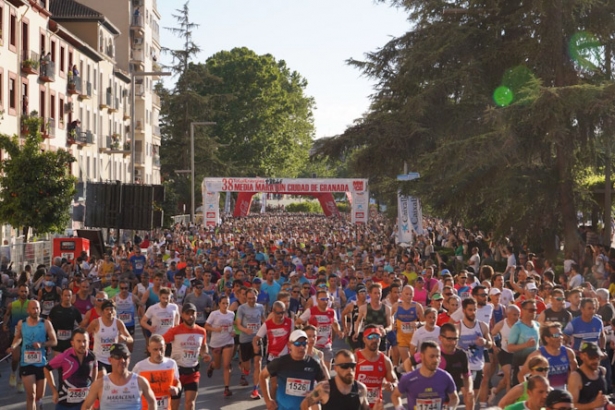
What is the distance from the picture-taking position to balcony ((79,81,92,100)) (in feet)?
170

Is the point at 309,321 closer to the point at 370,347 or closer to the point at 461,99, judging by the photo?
the point at 370,347

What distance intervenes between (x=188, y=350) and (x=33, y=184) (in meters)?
22.7

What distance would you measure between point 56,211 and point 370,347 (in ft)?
85.2

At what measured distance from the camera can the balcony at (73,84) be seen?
49344 millimetres

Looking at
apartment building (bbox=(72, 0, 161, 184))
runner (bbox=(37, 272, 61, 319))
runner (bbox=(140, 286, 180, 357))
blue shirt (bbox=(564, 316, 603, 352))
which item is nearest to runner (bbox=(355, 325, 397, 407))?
blue shirt (bbox=(564, 316, 603, 352))

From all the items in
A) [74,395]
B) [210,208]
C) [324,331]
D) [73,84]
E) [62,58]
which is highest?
[62,58]

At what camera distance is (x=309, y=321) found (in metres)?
14.5

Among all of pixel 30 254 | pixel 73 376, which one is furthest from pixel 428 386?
pixel 30 254

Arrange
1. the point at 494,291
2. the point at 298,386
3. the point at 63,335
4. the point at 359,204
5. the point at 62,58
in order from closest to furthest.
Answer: the point at 298,386 → the point at 63,335 → the point at 494,291 → the point at 359,204 → the point at 62,58

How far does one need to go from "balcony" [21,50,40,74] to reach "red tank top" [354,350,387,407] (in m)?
33.1

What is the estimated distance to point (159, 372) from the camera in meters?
10.3

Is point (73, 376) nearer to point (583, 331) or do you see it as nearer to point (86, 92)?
point (583, 331)

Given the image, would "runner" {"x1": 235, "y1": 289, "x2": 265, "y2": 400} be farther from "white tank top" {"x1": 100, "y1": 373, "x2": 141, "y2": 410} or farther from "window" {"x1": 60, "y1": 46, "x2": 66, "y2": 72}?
"window" {"x1": 60, "y1": 46, "x2": 66, "y2": 72}

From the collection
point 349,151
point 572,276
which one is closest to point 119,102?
point 349,151
